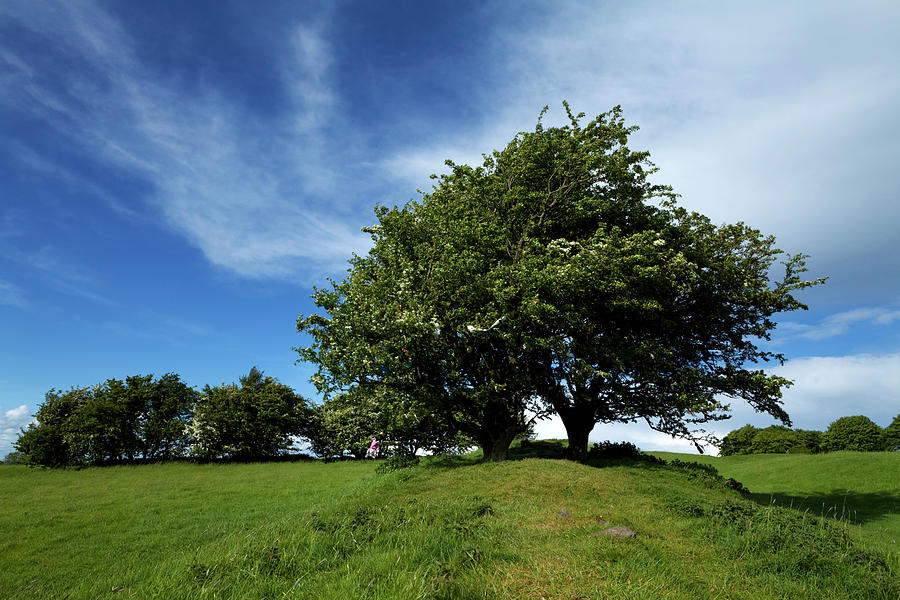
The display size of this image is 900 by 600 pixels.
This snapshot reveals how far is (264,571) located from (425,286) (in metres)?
15.6

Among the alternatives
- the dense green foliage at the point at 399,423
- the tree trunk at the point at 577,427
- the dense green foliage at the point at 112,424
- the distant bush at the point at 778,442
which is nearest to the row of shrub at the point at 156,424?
the dense green foliage at the point at 112,424

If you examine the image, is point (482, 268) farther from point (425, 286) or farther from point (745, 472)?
point (745, 472)

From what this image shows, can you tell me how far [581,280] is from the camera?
19250mm

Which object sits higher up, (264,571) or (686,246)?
(686,246)

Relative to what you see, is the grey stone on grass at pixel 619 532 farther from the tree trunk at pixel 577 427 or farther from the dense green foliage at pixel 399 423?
the tree trunk at pixel 577 427

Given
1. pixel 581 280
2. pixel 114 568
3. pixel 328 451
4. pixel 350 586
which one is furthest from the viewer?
pixel 328 451

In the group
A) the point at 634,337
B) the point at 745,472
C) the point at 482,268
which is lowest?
the point at 745,472

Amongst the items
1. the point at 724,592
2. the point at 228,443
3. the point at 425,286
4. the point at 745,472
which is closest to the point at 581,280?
the point at 425,286

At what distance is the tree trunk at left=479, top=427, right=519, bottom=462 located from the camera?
2339 centimetres

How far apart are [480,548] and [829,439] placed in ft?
210

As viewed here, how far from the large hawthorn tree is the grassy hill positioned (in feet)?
16.1

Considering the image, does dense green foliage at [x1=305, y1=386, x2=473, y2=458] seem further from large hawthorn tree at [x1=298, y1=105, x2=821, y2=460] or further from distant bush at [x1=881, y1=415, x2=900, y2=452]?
distant bush at [x1=881, y1=415, x2=900, y2=452]

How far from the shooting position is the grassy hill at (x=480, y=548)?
6.96 meters

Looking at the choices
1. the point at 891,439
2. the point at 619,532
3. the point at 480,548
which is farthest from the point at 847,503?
the point at 891,439
